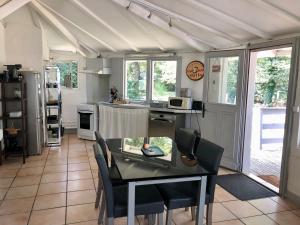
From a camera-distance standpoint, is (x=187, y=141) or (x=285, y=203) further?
(x=285, y=203)

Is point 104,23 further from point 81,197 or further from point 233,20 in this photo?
point 81,197

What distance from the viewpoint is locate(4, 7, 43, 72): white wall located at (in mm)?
4645

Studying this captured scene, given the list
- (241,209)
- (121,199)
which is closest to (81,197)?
(121,199)

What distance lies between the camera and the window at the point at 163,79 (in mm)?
Answer: 5191

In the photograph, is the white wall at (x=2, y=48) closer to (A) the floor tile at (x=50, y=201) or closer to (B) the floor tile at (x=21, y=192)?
(B) the floor tile at (x=21, y=192)

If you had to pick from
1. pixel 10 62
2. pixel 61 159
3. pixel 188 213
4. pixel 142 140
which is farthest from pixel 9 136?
pixel 188 213

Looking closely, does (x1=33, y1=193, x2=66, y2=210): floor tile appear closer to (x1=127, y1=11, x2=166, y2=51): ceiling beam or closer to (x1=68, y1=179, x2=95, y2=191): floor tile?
(x1=68, y1=179, x2=95, y2=191): floor tile

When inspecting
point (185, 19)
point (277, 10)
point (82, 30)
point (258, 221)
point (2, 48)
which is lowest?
point (258, 221)

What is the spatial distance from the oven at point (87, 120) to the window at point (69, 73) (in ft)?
2.93

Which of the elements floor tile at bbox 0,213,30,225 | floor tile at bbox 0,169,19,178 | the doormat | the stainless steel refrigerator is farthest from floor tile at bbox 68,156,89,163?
the doormat

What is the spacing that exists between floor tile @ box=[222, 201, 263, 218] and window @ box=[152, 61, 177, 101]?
266 cm

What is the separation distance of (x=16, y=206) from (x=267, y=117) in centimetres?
474

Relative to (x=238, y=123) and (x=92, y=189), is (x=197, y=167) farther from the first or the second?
(x=238, y=123)

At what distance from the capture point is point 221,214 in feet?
9.05
